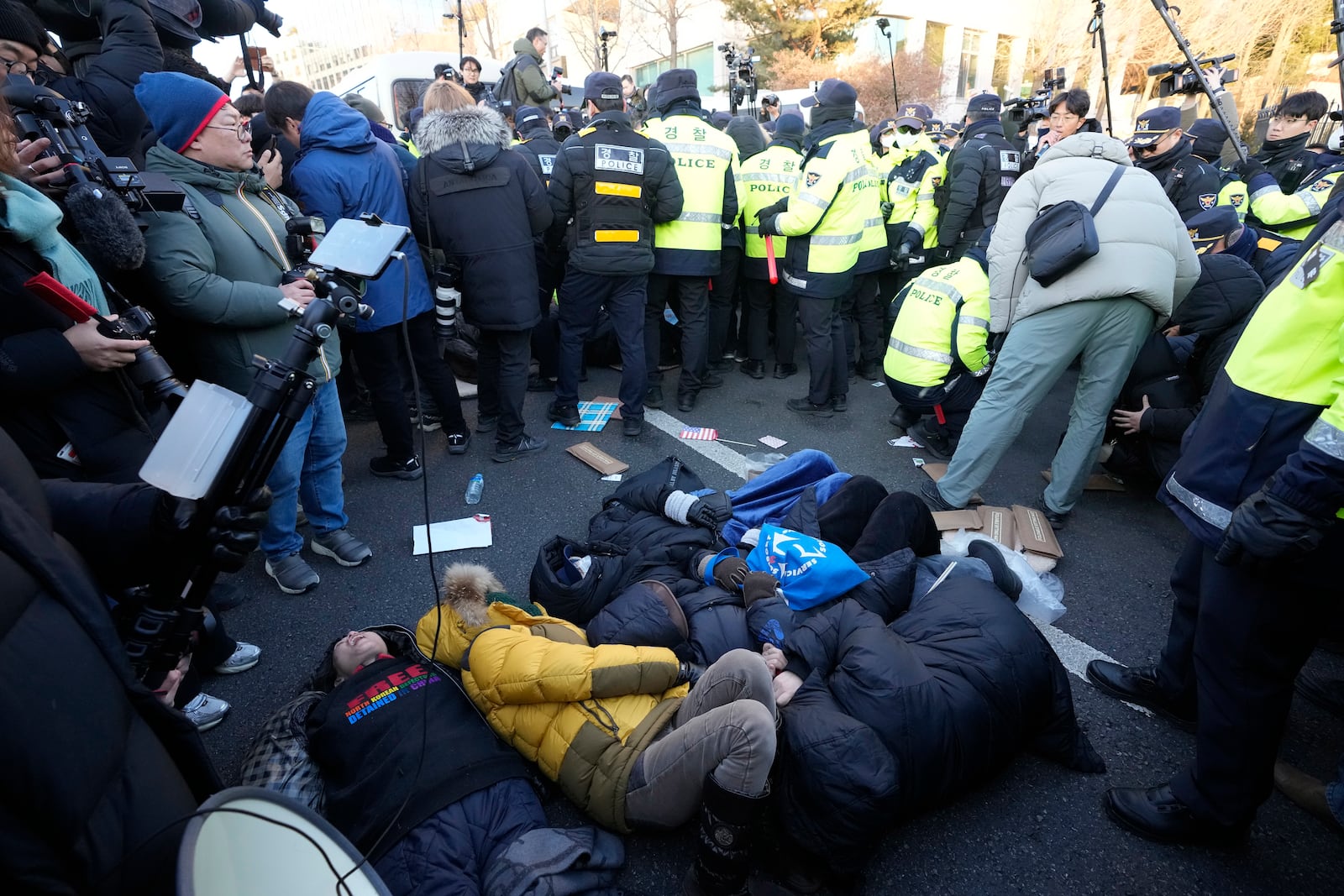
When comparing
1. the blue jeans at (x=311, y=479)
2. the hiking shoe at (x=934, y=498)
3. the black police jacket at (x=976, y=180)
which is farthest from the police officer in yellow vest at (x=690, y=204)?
the black police jacket at (x=976, y=180)

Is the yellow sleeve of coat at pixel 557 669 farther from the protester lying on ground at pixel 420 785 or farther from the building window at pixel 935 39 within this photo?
the building window at pixel 935 39

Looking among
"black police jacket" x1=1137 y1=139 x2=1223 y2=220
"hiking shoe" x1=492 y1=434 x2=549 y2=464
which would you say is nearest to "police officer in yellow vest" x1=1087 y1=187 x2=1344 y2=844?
"hiking shoe" x1=492 y1=434 x2=549 y2=464

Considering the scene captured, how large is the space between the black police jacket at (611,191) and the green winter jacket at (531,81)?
3.98 m

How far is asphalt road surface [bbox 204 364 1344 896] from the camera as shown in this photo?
77.7 inches

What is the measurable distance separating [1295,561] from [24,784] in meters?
2.39

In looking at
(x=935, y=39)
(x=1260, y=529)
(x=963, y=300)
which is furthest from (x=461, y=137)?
(x=935, y=39)

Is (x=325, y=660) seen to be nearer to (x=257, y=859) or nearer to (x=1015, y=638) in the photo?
(x=257, y=859)

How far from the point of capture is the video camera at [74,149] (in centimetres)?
220

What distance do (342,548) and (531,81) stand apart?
632cm

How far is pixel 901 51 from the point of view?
2656 centimetres

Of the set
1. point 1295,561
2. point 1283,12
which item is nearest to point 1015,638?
point 1295,561

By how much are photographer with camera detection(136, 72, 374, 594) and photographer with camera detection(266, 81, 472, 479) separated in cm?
46

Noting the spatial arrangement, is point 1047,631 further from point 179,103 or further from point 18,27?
point 18,27

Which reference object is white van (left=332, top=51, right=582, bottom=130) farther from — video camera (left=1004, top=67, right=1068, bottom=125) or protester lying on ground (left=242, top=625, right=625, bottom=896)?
protester lying on ground (left=242, top=625, right=625, bottom=896)
